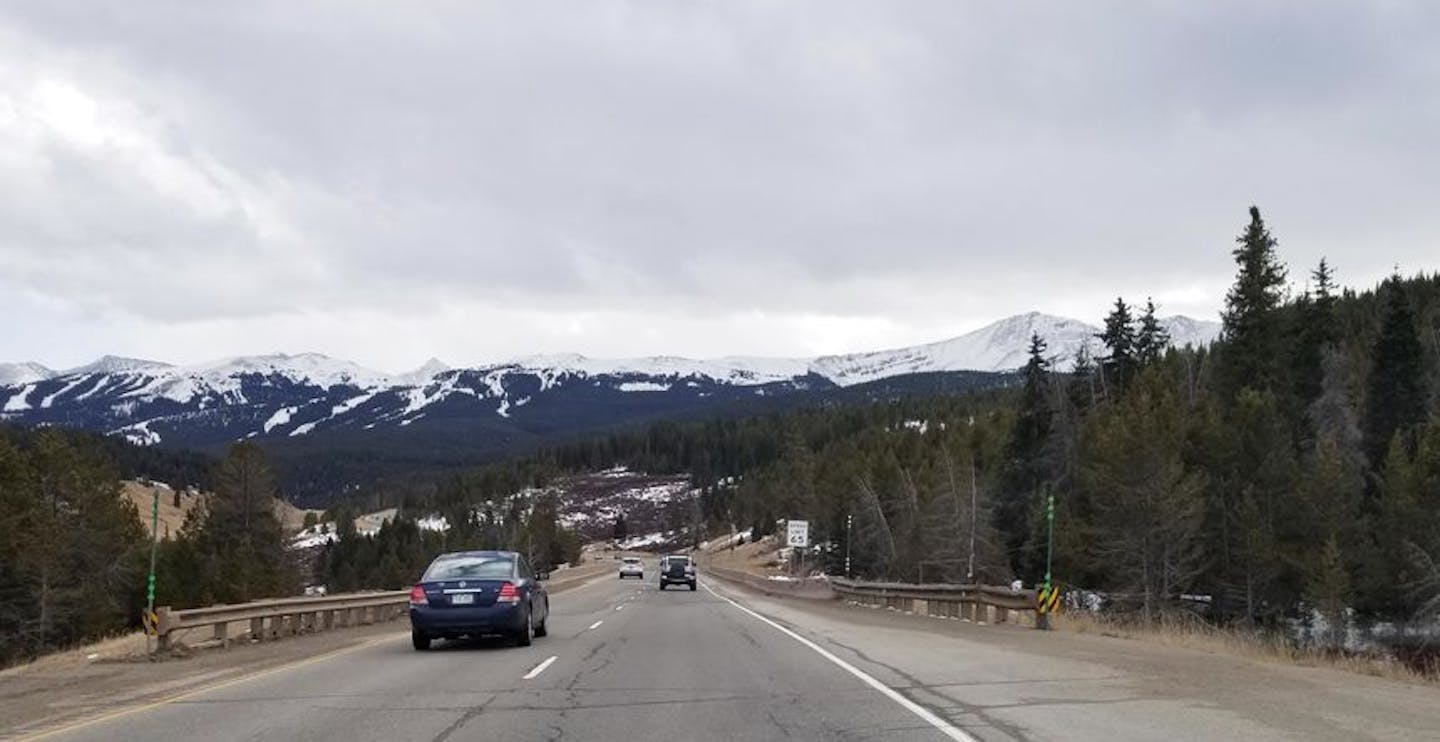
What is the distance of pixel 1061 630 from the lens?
24.4 metres

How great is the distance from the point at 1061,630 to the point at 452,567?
40.2 feet

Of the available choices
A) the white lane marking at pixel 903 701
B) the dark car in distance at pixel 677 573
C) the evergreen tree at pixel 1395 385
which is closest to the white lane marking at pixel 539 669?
the white lane marking at pixel 903 701

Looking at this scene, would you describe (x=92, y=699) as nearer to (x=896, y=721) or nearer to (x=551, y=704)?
(x=551, y=704)

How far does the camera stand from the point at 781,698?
42.8ft

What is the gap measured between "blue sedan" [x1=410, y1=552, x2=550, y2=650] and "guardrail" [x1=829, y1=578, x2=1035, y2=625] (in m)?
11.3

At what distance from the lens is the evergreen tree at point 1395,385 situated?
6988 centimetres

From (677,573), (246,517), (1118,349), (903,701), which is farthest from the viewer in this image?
(1118,349)

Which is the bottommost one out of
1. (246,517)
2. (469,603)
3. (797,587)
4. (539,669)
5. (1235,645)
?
(797,587)

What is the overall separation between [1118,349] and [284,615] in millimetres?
70143

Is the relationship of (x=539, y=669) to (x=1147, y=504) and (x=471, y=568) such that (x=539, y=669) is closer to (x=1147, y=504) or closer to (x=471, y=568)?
(x=471, y=568)

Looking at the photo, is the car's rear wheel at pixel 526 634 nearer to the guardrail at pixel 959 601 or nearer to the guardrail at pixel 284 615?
the guardrail at pixel 284 615

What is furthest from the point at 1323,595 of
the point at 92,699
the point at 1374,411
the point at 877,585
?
the point at 92,699

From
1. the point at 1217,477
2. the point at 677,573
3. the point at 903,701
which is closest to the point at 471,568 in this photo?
the point at 903,701

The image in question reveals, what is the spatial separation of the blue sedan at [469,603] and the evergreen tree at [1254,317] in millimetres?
61933
